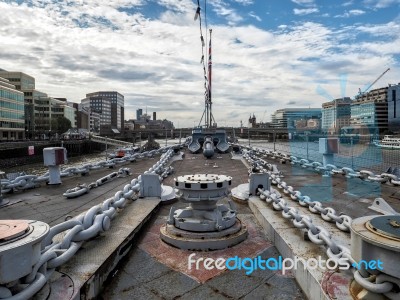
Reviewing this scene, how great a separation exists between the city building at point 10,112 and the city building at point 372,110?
5220 centimetres

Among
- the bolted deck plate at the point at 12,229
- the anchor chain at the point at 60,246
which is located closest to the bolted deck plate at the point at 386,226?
the anchor chain at the point at 60,246

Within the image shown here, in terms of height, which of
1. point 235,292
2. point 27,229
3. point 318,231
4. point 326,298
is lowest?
point 235,292

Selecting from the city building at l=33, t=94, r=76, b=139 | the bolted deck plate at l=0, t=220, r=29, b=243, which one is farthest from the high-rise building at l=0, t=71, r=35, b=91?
the bolted deck plate at l=0, t=220, r=29, b=243

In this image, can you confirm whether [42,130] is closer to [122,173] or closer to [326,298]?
[122,173]

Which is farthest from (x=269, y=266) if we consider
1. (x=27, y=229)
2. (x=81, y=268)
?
(x=27, y=229)

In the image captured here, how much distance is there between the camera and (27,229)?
210 cm

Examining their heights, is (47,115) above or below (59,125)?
above

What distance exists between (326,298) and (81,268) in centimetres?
181

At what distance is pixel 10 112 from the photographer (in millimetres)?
50188

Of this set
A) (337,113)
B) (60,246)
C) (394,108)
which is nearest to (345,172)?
(60,246)

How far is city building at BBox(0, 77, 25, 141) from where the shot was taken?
47.9 metres

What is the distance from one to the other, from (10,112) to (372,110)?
229 ft

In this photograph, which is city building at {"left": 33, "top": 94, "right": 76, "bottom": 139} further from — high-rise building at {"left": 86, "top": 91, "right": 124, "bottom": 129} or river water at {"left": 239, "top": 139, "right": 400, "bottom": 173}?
high-rise building at {"left": 86, "top": 91, "right": 124, "bottom": 129}

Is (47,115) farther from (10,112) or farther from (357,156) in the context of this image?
(357,156)
